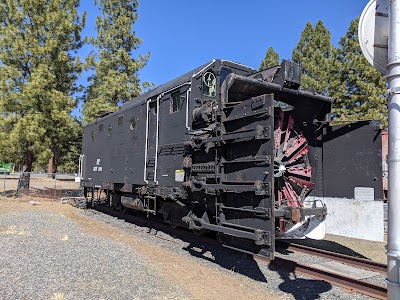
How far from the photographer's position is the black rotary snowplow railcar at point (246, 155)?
6.05 m

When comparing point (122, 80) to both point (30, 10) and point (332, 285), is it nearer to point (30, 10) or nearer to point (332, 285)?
point (30, 10)

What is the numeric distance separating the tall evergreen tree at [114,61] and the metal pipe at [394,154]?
22086 millimetres

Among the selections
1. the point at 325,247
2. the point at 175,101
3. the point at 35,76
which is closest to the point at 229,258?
the point at 325,247

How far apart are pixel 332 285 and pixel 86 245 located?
5343 mm

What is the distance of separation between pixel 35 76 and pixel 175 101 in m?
13.4

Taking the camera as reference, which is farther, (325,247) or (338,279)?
(325,247)

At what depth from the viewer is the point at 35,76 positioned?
1919 cm

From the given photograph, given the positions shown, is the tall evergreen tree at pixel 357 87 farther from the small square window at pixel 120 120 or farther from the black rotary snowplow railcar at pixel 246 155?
the small square window at pixel 120 120

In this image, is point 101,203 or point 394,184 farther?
point 101,203

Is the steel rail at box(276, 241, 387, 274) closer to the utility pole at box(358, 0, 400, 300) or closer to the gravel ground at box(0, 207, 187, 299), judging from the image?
the gravel ground at box(0, 207, 187, 299)

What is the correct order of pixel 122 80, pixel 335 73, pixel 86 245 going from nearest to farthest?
pixel 86 245 → pixel 335 73 → pixel 122 80

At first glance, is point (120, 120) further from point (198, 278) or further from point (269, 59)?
point (269, 59)

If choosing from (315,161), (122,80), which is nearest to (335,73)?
(122,80)

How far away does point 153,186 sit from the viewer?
9539 millimetres
